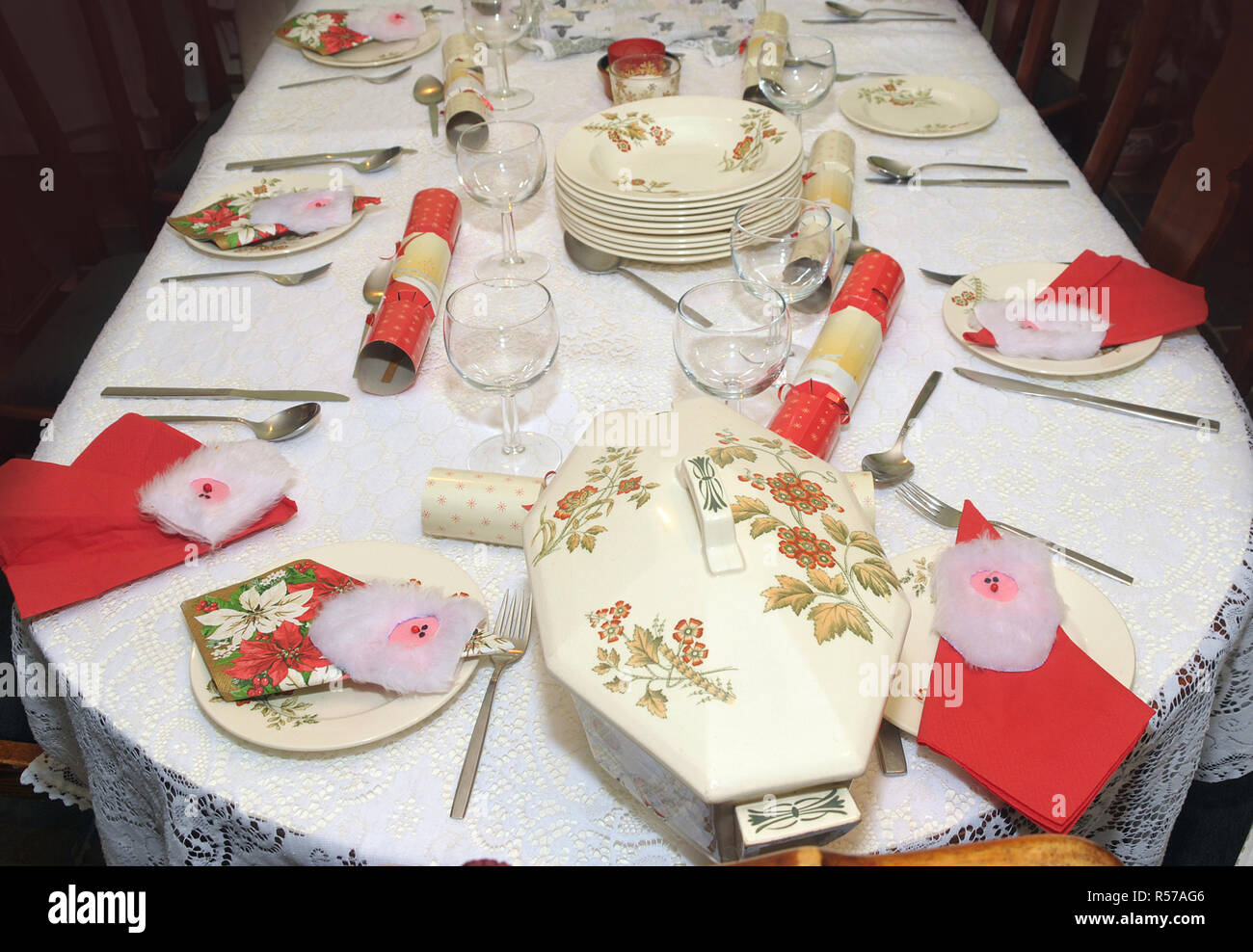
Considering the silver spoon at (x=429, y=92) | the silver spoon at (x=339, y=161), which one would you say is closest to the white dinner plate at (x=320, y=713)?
the silver spoon at (x=339, y=161)

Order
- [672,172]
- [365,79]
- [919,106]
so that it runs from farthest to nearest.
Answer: [365,79] < [919,106] < [672,172]

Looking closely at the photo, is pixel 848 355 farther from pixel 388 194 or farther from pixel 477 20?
pixel 477 20

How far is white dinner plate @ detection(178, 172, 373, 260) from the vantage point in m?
1.32

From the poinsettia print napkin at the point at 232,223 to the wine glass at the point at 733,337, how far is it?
1.95ft

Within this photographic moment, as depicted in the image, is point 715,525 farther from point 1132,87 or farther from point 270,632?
point 1132,87

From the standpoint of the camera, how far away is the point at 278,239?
134 cm

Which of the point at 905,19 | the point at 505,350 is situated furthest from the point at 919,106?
the point at 505,350

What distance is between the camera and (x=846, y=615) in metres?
0.63

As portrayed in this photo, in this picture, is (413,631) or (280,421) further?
(280,421)

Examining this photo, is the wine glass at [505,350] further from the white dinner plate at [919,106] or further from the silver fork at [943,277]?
the white dinner plate at [919,106]

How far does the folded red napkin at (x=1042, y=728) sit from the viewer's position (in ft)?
2.23

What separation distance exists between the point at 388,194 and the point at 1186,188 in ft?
3.76

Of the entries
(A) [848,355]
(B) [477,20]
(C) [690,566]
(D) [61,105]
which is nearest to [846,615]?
(C) [690,566]

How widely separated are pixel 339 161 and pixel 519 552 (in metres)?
0.89
